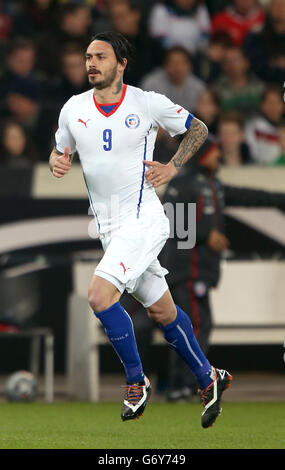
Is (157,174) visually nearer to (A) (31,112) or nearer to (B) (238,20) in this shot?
(A) (31,112)

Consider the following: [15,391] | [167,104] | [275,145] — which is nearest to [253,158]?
[275,145]

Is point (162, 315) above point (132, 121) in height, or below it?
below

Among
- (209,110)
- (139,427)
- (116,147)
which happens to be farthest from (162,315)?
(209,110)

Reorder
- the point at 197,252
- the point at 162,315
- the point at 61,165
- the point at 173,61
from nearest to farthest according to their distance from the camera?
the point at 61,165 < the point at 162,315 < the point at 197,252 < the point at 173,61

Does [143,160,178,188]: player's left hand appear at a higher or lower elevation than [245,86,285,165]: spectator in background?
higher

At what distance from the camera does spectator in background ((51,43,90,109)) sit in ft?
41.1

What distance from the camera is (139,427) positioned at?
796 centimetres

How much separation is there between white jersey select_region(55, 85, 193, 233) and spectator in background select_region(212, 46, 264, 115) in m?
6.43

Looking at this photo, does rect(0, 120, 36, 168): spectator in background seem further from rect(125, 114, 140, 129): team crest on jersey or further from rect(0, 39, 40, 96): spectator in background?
rect(125, 114, 140, 129): team crest on jersey

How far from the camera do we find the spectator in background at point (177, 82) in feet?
41.9

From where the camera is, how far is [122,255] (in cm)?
657

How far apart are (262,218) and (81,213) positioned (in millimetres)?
1894

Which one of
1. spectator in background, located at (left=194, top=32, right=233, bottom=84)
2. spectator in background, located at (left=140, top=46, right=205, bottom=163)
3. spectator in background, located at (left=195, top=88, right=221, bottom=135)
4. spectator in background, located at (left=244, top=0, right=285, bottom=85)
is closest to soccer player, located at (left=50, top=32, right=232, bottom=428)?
spectator in background, located at (left=195, top=88, right=221, bottom=135)

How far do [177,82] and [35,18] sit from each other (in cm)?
212
